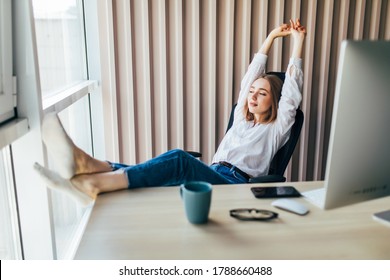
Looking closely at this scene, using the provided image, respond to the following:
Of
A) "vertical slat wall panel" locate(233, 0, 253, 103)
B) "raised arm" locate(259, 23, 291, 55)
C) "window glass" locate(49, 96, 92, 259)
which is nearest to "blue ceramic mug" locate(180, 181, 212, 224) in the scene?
"window glass" locate(49, 96, 92, 259)

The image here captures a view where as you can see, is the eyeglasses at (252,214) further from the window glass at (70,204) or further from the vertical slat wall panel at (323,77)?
the vertical slat wall panel at (323,77)

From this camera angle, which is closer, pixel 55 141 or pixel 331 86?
pixel 55 141

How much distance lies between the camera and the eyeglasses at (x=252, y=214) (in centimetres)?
99

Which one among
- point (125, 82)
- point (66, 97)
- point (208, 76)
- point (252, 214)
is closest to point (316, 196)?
point (252, 214)

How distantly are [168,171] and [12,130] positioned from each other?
0.49 metres

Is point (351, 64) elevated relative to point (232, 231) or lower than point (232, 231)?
elevated

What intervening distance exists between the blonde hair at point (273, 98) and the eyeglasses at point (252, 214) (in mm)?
1127

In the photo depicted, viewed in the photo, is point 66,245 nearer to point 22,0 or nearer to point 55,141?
point 55,141

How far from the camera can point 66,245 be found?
190cm

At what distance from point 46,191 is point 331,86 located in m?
2.00

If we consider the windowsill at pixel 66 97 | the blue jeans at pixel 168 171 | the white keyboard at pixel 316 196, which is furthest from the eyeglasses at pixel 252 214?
the windowsill at pixel 66 97

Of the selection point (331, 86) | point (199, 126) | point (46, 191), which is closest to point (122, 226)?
point (46, 191)

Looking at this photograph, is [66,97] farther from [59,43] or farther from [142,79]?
[142,79]

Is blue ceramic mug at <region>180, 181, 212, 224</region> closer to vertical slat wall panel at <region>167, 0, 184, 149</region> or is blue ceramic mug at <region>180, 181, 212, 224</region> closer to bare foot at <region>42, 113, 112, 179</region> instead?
bare foot at <region>42, 113, 112, 179</region>
